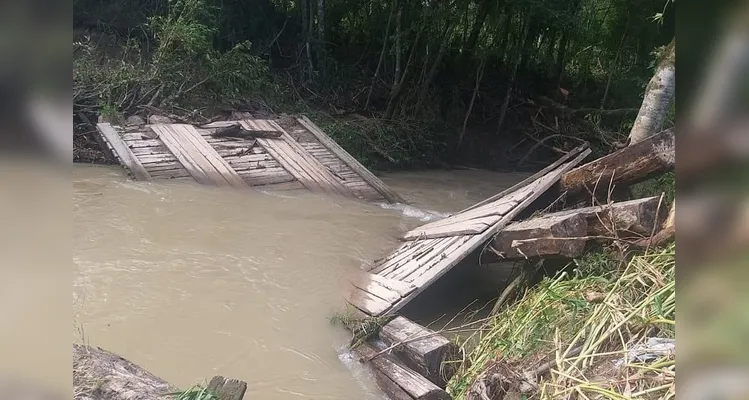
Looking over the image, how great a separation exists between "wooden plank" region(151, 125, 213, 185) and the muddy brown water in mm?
190

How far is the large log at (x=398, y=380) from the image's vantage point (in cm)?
271

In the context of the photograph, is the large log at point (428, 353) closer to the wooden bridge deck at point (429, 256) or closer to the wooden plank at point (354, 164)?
the wooden bridge deck at point (429, 256)

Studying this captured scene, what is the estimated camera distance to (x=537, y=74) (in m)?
10.8

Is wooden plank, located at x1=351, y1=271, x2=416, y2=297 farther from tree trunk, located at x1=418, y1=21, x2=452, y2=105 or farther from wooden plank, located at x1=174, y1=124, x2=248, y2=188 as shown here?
tree trunk, located at x1=418, y1=21, x2=452, y2=105

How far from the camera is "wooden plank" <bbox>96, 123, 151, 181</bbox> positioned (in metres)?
6.48

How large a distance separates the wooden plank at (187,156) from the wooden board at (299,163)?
0.85m

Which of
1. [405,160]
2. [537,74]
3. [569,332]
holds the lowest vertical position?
[405,160]

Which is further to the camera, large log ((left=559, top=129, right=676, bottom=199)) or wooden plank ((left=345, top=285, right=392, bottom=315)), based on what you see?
wooden plank ((left=345, top=285, right=392, bottom=315))

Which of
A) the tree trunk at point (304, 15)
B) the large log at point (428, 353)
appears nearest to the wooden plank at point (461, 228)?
the large log at point (428, 353)

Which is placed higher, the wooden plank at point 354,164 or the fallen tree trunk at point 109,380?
the fallen tree trunk at point 109,380

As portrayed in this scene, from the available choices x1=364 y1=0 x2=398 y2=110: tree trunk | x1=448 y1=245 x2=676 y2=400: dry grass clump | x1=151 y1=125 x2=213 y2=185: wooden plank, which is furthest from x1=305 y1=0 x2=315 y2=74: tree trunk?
x1=448 y1=245 x2=676 y2=400: dry grass clump

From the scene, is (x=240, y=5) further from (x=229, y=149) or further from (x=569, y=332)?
(x=569, y=332)
